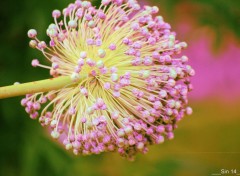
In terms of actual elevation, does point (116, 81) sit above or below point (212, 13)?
below

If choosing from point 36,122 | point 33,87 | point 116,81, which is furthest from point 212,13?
point 33,87

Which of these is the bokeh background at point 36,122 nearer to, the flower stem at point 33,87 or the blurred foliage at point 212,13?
the blurred foliage at point 212,13

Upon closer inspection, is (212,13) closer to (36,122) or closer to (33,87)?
(36,122)

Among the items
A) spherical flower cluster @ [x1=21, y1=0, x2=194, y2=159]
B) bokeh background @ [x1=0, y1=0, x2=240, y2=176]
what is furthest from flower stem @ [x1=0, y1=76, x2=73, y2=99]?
bokeh background @ [x1=0, y1=0, x2=240, y2=176]

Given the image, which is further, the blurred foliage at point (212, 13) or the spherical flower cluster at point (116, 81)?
the blurred foliage at point (212, 13)

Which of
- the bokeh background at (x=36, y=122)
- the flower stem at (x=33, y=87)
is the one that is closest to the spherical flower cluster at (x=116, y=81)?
the flower stem at (x=33, y=87)

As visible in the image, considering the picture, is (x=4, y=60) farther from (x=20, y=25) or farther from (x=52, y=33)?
(x=52, y=33)
